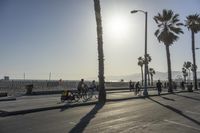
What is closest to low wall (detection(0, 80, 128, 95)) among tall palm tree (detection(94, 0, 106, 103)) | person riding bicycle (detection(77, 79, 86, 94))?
person riding bicycle (detection(77, 79, 86, 94))

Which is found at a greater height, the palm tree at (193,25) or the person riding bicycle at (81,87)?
the palm tree at (193,25)

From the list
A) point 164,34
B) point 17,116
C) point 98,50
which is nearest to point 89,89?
point 98,50

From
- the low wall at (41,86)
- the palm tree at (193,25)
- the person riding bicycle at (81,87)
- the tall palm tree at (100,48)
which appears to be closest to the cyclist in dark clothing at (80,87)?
the person riding bicycle at (81,87)

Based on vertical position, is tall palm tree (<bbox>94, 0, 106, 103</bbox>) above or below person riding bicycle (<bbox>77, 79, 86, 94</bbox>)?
above

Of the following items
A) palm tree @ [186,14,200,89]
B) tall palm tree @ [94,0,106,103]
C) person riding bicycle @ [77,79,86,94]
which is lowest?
person riding bicycle @ [77,79,86,94]

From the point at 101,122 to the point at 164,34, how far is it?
33.7 meters

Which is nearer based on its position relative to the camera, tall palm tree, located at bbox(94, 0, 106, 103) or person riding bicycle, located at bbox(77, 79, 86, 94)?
tall palm tree, located at bbox(94, 0, 106, 103)

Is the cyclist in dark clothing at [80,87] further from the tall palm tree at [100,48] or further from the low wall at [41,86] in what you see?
the low wall at [41,86]

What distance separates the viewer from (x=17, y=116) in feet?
51.5

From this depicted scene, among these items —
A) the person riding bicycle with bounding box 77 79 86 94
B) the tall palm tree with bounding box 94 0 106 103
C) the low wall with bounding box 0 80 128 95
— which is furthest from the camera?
the low wall with bounding box 0 80 128 95

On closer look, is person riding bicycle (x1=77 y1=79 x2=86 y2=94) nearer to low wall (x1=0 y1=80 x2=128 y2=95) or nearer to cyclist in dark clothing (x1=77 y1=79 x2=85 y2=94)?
cyclist in dark clothing (x1=77 y1=79 x2=85 y2=94)

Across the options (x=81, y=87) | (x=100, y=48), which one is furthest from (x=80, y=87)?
(x=100, y=48)

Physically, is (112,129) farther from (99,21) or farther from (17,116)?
(99,21)

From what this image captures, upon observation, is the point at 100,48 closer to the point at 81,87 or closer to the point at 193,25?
the point at 81,87
